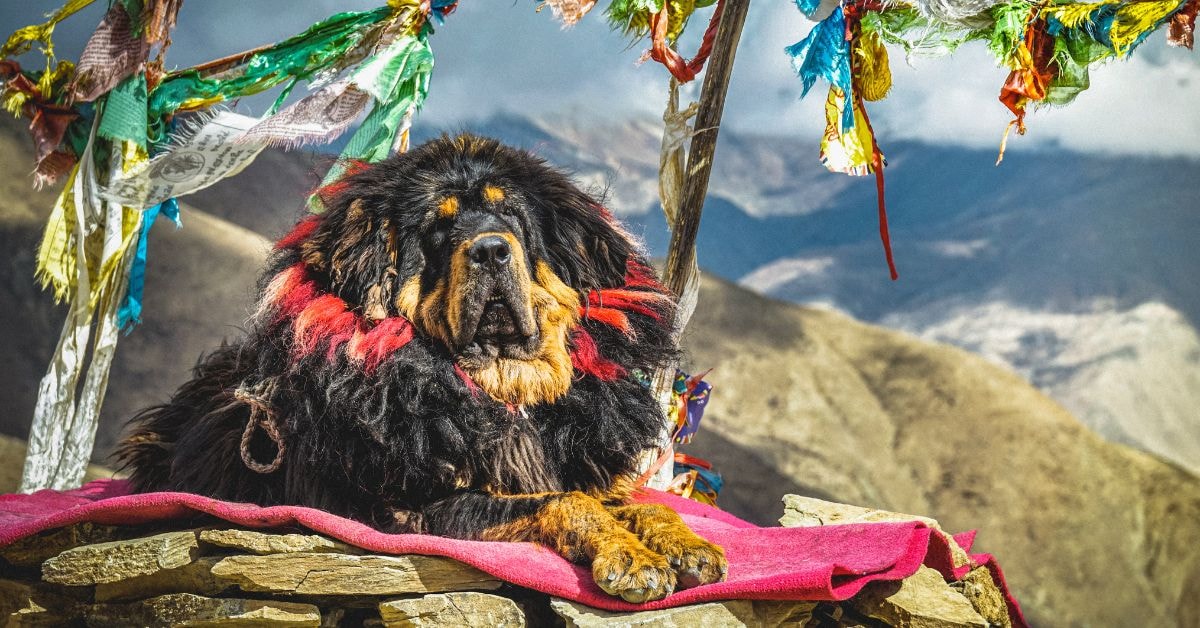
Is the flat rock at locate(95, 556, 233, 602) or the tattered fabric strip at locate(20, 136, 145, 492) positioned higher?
the tattered fabric strip at locate(20, 136, 145, 492)

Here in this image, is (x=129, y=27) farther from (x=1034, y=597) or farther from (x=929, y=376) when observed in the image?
(x=929, y=376)

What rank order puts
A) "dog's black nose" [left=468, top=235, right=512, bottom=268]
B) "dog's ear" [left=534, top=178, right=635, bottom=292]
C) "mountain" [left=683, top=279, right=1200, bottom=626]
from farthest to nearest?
1. "mountain" [left=683, top=279, right=1200, bottom=626]
2. "dog's ear" [left=534, top=178, right=635, bottom=292]
3. "dog's black nose" [left=468, top=235, right=512, bottom=268]

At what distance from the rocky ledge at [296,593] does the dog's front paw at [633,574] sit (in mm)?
43

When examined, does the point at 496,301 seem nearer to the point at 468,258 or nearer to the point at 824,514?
the point at 468,258

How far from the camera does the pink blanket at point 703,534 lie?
6.66 ft

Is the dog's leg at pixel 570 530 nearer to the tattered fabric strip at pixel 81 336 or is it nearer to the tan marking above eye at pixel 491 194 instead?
the tan marking above eye at pixel 491 194

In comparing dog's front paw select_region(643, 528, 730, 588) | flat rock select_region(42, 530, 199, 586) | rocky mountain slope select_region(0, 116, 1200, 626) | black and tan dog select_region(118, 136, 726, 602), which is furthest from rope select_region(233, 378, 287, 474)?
rocky mountain slope select_region(0, 116, 1200, 626)

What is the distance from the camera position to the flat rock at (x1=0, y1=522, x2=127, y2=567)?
2.36m

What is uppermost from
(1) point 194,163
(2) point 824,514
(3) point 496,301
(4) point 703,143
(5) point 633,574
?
(4) point 703,143

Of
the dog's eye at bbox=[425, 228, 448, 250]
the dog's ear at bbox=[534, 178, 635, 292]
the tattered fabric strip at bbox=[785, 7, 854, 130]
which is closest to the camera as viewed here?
the dog's eye at bbox=[425, 228, 448, 250]

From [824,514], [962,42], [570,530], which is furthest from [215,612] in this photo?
[962,42]

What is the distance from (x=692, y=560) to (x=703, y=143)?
5.98ft

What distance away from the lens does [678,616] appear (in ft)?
6.52

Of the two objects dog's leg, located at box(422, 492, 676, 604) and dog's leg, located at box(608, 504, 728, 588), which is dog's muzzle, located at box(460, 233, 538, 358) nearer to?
dog's leg, located at box(422, 492, 676, 604)
